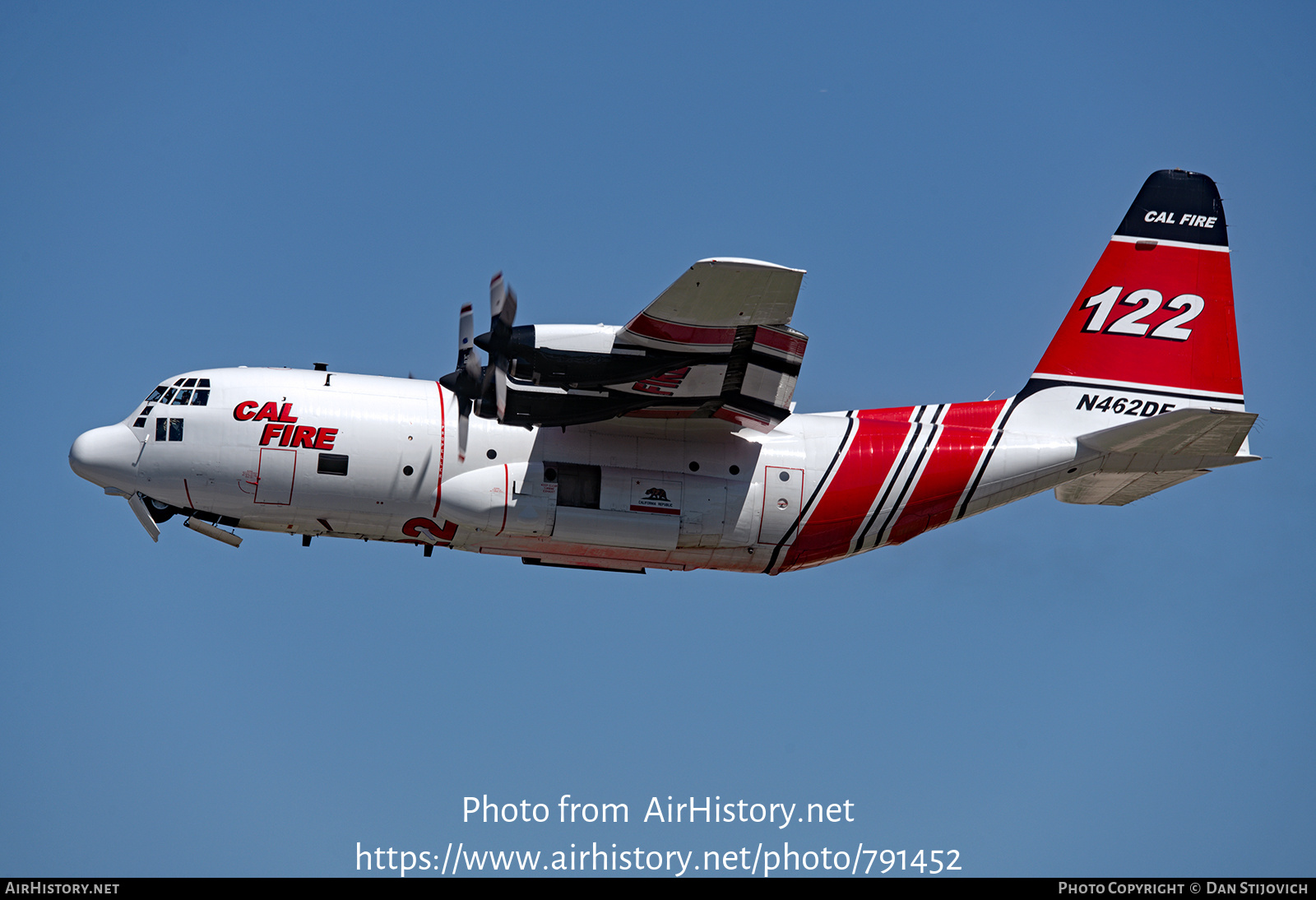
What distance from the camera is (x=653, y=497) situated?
816 inches

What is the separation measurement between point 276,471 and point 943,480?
10.4m

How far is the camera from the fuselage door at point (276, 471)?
65.7 feet

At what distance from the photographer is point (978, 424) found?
22609 millimetres

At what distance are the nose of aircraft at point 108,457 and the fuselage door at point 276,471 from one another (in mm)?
1932

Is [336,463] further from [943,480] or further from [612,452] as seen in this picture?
[943,480]

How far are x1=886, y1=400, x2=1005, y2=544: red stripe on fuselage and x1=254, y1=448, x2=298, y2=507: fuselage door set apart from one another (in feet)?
30.9

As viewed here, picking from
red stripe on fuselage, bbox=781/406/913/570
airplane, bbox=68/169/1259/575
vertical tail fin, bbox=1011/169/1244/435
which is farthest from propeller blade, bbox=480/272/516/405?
vertical tail fin, bbox=1011/169/1244/435

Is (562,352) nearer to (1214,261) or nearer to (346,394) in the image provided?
(346,394)

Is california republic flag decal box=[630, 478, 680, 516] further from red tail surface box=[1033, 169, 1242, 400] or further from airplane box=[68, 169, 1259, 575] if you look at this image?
red tail surface box=[1033, 169, 1242, 400]

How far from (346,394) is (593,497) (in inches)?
159

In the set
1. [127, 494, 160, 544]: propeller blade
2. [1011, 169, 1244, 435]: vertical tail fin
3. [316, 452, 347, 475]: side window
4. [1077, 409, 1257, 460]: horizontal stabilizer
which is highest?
[1011, 169, 1244, 435]: vertical tail fin

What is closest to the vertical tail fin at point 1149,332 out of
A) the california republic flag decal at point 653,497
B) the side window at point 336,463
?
the california republic flag decal at point 653,497

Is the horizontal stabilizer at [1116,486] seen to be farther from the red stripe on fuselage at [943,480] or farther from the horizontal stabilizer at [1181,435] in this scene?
the red stripe on fuselage at [943,480]

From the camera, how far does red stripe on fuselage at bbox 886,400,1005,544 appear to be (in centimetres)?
2184
